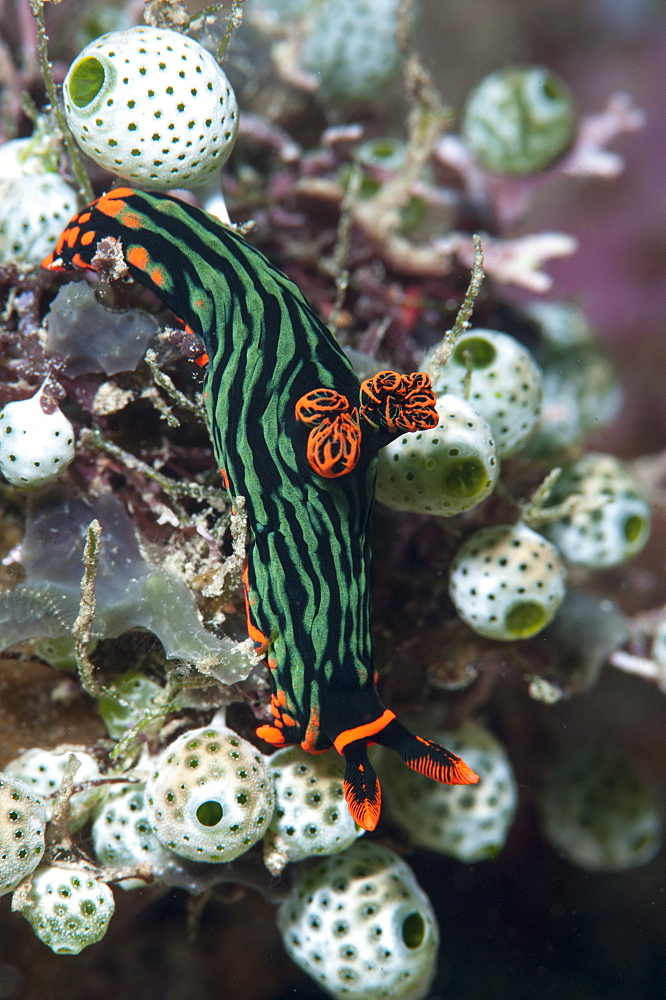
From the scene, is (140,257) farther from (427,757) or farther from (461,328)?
(427,757)

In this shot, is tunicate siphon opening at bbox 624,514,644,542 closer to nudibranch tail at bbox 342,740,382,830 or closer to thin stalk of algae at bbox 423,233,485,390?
thin stalk of algae at bbox 423,233,485,390

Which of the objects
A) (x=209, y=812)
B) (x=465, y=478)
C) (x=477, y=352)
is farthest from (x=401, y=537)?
(x=209, y=812)

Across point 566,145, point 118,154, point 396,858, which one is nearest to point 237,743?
point 396,858

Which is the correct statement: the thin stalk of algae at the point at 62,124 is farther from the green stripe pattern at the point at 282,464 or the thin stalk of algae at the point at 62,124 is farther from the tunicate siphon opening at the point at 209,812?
the tunicate siphon opening at the point at 209,812

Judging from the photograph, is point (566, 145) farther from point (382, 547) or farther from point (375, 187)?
point (382, 547)

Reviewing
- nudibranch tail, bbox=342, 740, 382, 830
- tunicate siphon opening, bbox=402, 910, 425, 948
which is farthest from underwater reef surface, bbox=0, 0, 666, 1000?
nudibranch tail, bbox=342, 740, 382, 830
